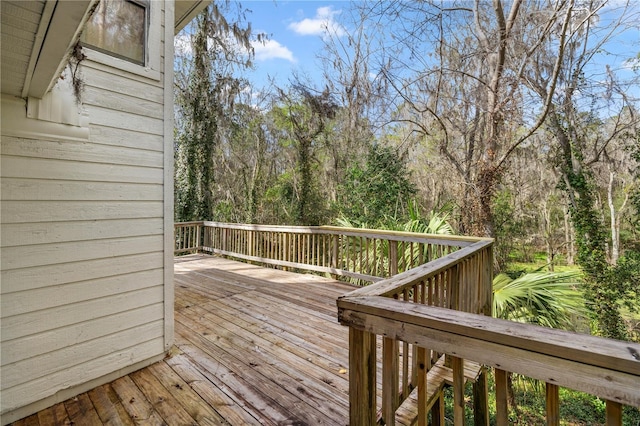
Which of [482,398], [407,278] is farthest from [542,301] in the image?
[407,278]

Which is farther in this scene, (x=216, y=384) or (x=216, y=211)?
(x=216, y=211)

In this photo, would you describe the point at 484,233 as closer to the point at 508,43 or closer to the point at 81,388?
the point at 508,43

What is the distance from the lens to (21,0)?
826 millimetres

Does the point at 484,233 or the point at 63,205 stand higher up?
the point at 63,205

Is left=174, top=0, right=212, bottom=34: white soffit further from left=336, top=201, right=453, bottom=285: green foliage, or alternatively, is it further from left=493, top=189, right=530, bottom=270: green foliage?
left=493, top=189, right=530, bottom=270: green foliage

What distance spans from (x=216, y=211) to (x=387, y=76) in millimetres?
6951

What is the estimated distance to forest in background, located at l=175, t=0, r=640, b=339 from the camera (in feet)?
18.3

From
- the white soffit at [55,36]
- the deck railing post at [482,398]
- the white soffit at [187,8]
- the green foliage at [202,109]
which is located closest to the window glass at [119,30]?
the white soffit at [187,8]

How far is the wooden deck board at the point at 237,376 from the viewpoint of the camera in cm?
184

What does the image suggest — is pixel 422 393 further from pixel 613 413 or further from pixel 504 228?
pixel 504 228

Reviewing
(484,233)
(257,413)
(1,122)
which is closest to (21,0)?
(1,122)

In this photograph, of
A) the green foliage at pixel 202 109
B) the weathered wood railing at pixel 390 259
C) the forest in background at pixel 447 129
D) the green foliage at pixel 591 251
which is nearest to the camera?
the weathered wood railing at pixel 390 259

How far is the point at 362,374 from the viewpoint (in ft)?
4.04

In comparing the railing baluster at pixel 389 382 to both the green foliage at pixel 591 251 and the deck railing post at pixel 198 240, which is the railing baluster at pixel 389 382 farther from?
the deck railing post at pixel 198 240
